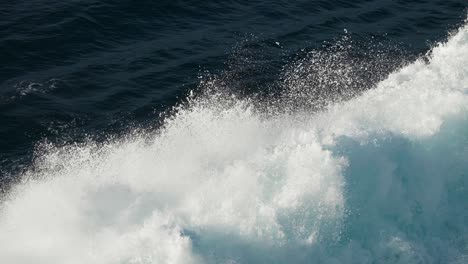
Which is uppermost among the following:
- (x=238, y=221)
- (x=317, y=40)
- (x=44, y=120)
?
(x=317, y=40)

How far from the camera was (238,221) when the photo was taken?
1645cm

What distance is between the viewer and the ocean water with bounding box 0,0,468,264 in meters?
16.9

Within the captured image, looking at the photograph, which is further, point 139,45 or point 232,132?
point 139,45

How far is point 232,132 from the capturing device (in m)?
23.2

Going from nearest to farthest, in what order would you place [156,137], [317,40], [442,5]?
[156,137], [317,40], [442,5]

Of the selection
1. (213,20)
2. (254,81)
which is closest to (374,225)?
(254,81)

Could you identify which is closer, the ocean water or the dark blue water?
the ocean water

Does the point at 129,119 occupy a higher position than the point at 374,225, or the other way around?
the point at 129,119

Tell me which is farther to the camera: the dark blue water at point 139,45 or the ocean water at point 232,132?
the dark blue water at point 139,45

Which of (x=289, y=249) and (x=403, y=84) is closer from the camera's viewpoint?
(x=289, y=249)

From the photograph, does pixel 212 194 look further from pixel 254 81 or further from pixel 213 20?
pixel 213 20

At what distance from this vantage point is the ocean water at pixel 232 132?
55.4 feet

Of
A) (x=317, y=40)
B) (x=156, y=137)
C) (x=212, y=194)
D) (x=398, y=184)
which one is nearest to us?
(x=212, y=194)

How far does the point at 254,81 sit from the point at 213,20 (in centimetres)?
666
